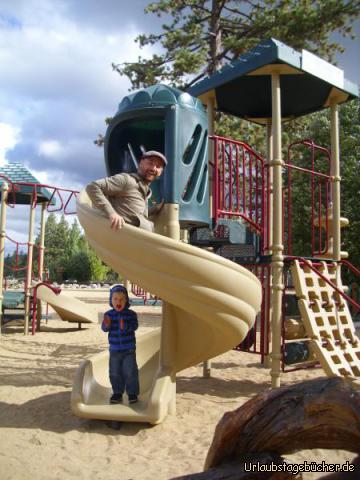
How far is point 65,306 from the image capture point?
10711mm

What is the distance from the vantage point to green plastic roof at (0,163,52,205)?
10.6 m

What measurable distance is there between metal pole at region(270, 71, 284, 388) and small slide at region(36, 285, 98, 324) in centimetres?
690

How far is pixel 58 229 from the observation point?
52844mm

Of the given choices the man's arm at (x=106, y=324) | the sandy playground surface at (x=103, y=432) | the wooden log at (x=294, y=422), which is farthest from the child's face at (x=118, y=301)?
the wooden log at (x=294, y=422)

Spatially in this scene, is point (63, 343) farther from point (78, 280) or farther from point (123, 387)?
point (78, 280)

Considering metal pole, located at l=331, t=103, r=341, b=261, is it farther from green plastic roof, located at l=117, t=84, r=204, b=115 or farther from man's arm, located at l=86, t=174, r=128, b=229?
man's arm, located at l=86, t=174, r=128, b=229

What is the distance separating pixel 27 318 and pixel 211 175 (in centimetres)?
605

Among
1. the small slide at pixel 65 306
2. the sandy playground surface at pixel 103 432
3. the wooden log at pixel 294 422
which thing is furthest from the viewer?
the small slide at pixel 65 306

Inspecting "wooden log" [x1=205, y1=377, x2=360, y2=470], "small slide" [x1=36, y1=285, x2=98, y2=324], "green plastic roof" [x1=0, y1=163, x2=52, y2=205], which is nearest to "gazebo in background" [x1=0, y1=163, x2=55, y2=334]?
"green plastic roof" [x1=0, y1=163, x2=52, y2=205]

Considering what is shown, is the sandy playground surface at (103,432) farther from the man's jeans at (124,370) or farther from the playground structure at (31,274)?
the playground structure at (31,274)

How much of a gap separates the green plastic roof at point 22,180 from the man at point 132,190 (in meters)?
7.16

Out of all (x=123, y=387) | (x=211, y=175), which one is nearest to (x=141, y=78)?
(x=211, y=175)

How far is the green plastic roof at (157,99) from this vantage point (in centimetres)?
415

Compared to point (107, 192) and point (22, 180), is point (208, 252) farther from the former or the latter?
point (22, 180)
